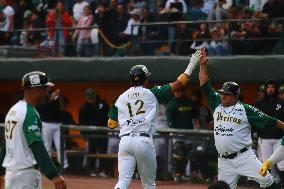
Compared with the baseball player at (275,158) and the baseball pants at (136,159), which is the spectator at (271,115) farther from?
the baseball player at (275,158)

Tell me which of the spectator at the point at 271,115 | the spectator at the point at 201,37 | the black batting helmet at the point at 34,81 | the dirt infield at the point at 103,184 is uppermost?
the black batting helmet at the point at 34,81

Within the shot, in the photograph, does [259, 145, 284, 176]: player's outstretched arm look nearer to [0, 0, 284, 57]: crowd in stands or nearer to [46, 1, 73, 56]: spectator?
[0, 0, 284, 57]: crowd in stands

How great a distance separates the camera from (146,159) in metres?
10.9

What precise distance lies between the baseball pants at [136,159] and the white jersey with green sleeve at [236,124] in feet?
2.87

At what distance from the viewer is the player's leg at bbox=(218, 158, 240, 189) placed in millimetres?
10750

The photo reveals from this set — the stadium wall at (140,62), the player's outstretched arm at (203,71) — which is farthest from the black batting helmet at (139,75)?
the stadium wall at (140,62)

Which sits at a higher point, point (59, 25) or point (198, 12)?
point (198, 12)

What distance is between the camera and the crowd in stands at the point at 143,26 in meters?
18.0

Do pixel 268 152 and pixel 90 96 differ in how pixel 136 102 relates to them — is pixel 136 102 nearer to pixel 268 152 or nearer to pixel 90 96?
pixel 268 152

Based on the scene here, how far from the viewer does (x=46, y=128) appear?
61.3 ft

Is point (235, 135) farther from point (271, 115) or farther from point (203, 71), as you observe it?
point (271, 115)

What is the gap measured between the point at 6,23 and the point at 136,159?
41.1 feet

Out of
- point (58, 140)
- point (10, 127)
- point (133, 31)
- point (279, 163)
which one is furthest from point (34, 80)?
point (133, 31)

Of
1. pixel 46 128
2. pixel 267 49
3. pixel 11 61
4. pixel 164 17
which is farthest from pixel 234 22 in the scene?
pixel 11 61
